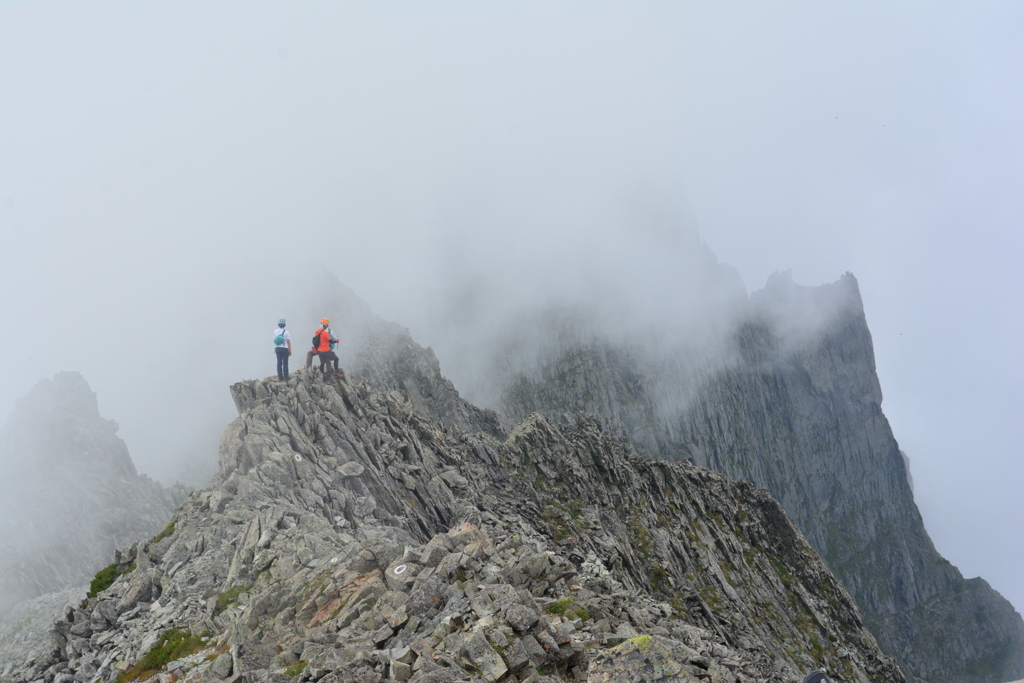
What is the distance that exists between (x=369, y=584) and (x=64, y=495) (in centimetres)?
13331

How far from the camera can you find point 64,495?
403 ft

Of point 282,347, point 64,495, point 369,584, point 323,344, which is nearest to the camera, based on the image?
point 369,584

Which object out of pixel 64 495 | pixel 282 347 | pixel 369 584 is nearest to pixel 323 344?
pixel 282 347

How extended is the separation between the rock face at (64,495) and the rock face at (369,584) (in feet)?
271

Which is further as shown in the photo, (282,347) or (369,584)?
(282,347)

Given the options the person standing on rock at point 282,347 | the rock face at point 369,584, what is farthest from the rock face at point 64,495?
the rock face at point 369,584

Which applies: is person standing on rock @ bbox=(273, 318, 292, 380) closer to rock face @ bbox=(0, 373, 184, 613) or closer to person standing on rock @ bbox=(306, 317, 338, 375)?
person standing on rock @ bbox=(306, 317, 338, 375)

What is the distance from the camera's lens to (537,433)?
83250 mm

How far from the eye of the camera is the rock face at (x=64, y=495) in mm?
107000

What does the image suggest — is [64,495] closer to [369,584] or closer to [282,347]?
[282,347]

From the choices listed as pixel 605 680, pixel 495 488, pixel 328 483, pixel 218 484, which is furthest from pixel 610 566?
pixel 605 680

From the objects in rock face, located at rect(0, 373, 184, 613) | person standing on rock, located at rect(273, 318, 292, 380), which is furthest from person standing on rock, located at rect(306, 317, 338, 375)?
rock face, located at rect(0, 373, 184, 613)

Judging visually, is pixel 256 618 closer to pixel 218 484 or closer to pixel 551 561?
pixel 551 561

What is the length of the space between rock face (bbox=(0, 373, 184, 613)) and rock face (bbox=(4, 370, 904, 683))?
82.5 meters
